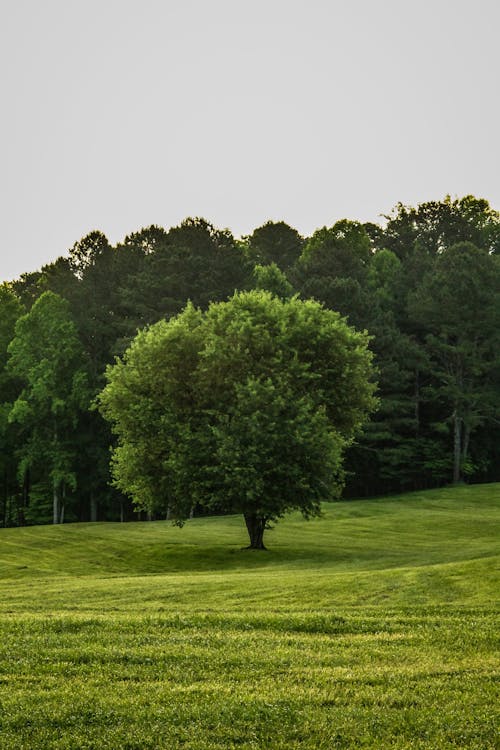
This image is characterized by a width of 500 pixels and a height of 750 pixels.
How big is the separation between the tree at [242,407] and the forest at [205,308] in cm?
2584

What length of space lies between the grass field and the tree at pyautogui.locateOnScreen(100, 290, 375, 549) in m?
7.51

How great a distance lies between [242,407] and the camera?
37.2 meters

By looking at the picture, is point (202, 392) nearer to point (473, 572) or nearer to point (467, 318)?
point (473, 572)

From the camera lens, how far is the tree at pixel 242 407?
36625 mm

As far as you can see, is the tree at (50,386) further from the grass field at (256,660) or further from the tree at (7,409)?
the grass field at (256,660)

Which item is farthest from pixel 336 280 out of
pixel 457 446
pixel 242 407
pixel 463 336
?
pixel 242 407

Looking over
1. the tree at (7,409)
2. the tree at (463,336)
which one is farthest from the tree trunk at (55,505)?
the tree at (463,336)

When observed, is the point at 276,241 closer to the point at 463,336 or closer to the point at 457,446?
the point at 463,336

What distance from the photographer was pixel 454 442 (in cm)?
7725

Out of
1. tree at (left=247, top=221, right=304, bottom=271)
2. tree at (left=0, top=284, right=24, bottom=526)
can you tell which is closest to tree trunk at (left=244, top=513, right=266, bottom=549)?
tree at (left=0, top=284, right=24, bottom=526)

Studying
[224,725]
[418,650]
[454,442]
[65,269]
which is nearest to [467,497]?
[454,442]

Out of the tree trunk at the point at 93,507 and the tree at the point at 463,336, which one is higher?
the tree at the point at 463,336

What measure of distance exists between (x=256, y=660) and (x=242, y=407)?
24.3 meters

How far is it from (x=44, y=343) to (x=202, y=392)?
32989mm
